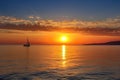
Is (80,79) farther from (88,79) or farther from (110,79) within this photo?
(110,79)

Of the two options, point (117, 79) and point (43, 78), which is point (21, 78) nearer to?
point (43, 78)

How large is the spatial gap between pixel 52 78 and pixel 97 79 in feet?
29.2

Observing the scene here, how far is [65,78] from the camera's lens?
133 ft

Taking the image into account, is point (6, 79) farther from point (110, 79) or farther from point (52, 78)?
point (110, 79)

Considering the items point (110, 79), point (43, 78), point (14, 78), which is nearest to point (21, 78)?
point (14, 78)

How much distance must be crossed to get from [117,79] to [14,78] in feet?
66.9

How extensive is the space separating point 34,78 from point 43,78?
1.82m

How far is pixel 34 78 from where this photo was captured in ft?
133

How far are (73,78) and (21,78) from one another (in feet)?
33.7

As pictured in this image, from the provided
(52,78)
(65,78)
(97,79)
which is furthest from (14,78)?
(97,79)

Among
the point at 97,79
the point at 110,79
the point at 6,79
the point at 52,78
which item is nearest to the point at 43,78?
the point at 52,78

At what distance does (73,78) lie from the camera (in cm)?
4078

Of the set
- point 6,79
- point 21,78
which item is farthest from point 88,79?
point 6,79

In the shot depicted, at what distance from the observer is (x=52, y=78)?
4059 centimetres
